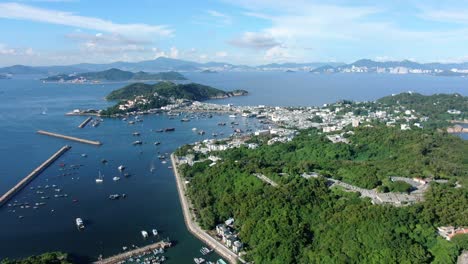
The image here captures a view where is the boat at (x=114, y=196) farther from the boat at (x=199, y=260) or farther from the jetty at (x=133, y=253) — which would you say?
the boat at (x=199, y=260)

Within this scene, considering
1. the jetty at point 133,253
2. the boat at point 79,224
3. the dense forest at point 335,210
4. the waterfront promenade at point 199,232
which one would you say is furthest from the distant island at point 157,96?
the jetty at point 133,253

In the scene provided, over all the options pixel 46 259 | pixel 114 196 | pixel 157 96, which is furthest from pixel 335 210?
pixel 157 96

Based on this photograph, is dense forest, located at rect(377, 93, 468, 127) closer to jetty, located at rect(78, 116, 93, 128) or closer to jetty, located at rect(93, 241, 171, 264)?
jetty, located at rect(93, 241, 171, 264)

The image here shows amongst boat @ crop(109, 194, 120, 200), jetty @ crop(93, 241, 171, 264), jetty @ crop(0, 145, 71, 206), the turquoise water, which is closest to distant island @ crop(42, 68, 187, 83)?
the turquoise water

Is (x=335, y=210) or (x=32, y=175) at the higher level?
(x=335, y=210)

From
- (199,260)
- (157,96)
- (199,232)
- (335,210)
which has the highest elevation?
(335,210)

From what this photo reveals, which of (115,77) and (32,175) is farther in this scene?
(115,77)

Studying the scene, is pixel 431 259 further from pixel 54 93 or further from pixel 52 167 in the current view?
pixel 54 93

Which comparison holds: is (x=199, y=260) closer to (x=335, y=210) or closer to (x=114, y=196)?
(x=335, y=210)
